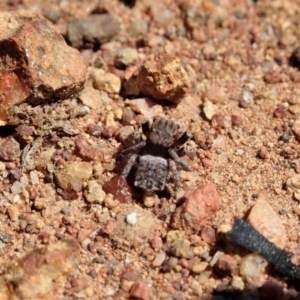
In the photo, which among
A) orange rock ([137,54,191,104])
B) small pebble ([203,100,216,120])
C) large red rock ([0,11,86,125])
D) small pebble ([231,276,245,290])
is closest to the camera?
small pebble ([231,276,245,290])

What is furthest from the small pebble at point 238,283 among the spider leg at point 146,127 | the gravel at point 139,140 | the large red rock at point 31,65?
the large red rock at point 31,65

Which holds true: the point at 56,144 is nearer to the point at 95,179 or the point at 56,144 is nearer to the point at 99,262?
the point at 95,179

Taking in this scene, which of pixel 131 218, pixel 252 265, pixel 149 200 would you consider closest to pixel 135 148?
pixel 149 200

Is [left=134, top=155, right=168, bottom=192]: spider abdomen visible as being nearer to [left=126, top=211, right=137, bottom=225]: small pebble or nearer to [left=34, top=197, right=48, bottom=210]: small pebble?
[left=126, top=211, right=137, bottom=225]: small pebble

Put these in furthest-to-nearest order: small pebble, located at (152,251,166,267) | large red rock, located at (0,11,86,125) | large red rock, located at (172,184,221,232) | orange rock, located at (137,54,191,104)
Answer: orange rock, located at (137,54,191,104) < large red rock, located at (0,11,86,125) < large red rock, located at (172,184,221,232) < small pebble, located at (152,251,166,267)

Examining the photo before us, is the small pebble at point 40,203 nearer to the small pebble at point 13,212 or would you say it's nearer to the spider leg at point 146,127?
the small pebble at point 13,212

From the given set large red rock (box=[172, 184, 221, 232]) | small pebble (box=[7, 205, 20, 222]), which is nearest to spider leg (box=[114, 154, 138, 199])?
large red rock (box=[172, 184, 221, 232])
